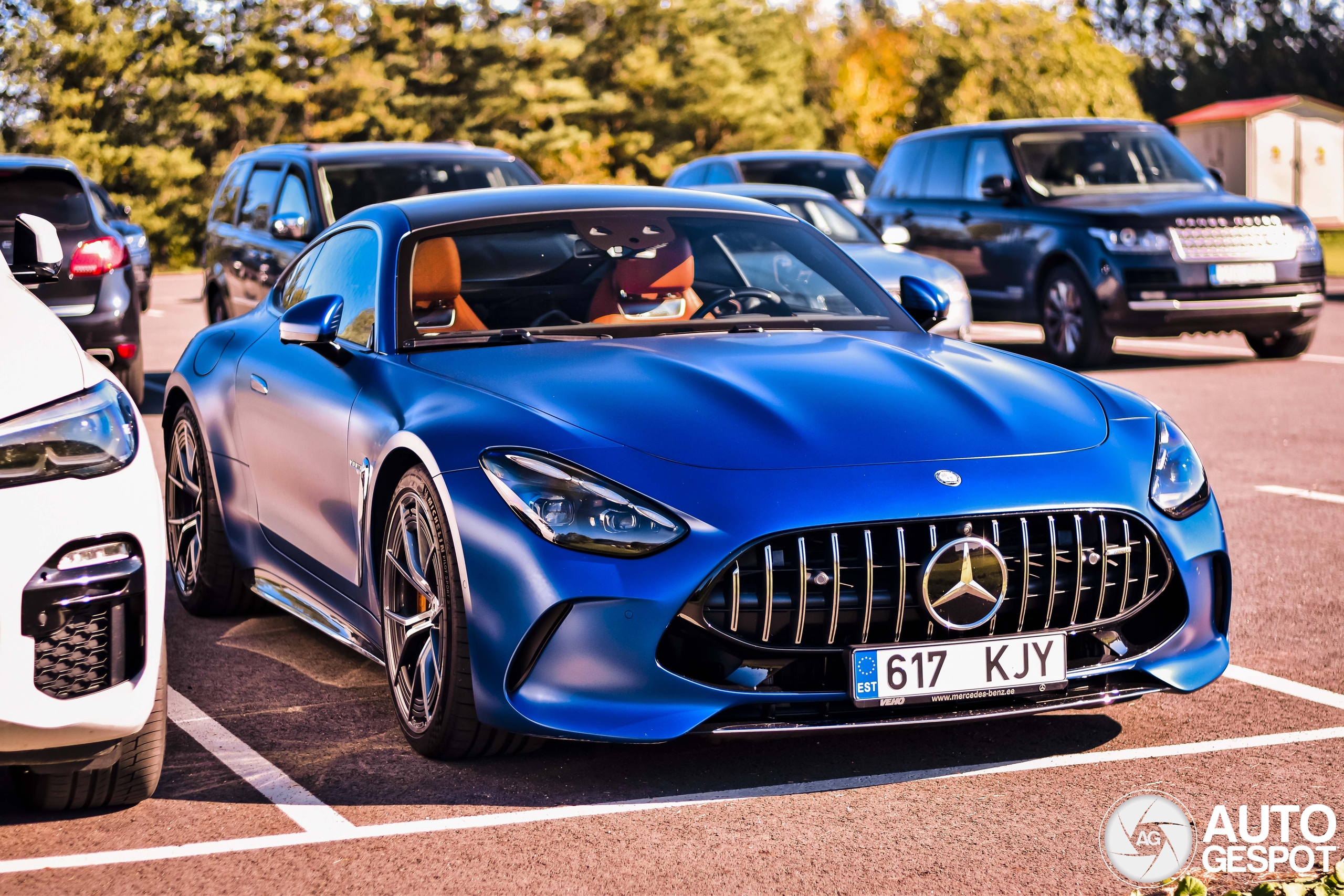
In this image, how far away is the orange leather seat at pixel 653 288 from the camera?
5.37 metres

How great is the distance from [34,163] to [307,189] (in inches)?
66.0

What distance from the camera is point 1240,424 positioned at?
418 inches

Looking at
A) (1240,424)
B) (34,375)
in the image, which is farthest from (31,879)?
(1240,424)

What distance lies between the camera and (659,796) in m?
4.07

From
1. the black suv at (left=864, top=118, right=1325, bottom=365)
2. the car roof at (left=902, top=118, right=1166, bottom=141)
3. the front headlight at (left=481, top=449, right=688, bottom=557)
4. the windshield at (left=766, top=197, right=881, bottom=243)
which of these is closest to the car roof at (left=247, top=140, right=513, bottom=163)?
the windshield at (left=766, top=197, right=881, bottom=243)

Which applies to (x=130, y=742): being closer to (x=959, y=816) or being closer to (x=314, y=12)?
(x=959, y=816)

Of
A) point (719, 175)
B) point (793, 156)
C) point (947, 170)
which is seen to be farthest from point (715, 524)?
point (793, 156)

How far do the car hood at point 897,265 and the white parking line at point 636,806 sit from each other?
736 cm

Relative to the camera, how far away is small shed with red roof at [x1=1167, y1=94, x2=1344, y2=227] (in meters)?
52.3

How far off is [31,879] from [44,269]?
2.93m

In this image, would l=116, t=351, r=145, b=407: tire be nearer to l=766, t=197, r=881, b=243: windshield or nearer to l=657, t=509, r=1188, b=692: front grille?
l=766, t=197, r=881, b=243: windshield

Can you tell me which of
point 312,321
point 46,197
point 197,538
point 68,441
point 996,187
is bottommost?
point 996,187

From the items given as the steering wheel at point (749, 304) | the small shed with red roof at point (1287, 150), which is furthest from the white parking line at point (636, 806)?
the small shed with red roof at point (1287, 150)

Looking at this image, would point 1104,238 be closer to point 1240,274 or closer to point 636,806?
point 1240,274
